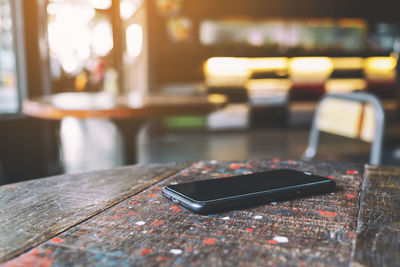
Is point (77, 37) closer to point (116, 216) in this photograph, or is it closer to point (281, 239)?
point (116, 216)

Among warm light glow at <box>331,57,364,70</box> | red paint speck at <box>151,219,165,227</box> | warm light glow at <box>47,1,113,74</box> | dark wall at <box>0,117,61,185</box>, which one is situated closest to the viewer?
red paint speck at <box>151,219,165,227</box>

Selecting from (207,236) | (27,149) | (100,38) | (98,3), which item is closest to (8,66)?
(27,149)

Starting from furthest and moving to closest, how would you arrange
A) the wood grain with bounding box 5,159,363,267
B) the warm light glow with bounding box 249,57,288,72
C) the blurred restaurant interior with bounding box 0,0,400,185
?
the warm light glow with bounding box 249,57,288,72, the blurred restaurant interior with bounding box 0,0,400,185, the wood grain with bounding box 5,159,363,267

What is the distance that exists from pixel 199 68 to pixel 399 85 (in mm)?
3038

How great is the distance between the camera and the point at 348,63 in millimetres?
6230

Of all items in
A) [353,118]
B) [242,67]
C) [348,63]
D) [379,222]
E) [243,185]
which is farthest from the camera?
[348,63]

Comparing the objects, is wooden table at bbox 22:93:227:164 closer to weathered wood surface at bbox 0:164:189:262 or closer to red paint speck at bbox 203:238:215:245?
weathered wood surface at bbox 0:164:189:262

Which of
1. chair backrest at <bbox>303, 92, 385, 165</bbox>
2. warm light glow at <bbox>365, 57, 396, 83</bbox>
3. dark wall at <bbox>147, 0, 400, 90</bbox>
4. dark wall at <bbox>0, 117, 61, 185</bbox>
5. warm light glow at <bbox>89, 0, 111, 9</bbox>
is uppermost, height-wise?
warm light glow at <bbox>89, 0, 111, 9</bbox>

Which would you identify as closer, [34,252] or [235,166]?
[34,252]

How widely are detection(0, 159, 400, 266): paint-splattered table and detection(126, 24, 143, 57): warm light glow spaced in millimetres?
5583

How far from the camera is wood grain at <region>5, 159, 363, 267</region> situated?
0.46 m

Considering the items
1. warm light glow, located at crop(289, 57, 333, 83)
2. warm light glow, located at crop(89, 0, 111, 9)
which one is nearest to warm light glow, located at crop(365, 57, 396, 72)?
warm light glow, located at crop(289, 57, 333, 83)

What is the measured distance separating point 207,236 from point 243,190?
0.54 ft

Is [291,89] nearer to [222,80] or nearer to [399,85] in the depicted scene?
[222,80]
